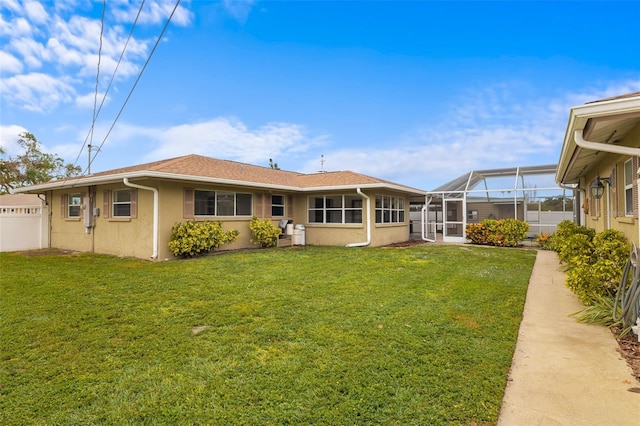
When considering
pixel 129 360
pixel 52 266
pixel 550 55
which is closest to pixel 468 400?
pixel 129 360

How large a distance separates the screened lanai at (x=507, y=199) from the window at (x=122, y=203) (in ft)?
43.3

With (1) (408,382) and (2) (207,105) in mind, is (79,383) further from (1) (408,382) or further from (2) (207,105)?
(2) (207,105)

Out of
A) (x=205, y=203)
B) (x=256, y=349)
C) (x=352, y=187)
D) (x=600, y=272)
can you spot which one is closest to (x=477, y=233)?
(x=352, y=187)

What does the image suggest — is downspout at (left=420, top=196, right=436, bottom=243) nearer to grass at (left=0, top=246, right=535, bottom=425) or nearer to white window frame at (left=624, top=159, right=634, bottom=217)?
grass at (left=0, top=246, right=535, bottom=425)

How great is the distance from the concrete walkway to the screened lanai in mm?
11433

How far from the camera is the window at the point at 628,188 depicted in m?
5.37

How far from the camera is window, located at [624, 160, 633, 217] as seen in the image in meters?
5.37

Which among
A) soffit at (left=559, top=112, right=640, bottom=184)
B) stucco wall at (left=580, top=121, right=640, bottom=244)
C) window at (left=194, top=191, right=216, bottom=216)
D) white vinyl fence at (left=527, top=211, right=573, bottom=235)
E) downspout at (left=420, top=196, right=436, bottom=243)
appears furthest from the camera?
downspout at (left=420, top=196, right=436, bottom=243)

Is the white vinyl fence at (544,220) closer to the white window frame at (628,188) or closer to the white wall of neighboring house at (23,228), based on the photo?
the white window frame at (628,188)

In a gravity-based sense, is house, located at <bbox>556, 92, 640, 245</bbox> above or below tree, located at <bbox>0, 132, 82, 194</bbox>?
below

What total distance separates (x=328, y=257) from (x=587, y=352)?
7277 millimetres

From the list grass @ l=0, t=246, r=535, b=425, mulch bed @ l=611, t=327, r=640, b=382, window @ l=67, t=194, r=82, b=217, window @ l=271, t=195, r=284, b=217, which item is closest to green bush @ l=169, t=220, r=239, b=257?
grass @ l=0, t=246, r=535, b=425

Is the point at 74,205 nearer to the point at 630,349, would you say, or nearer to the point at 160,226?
the point at 160,226

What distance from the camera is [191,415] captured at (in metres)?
2.43
